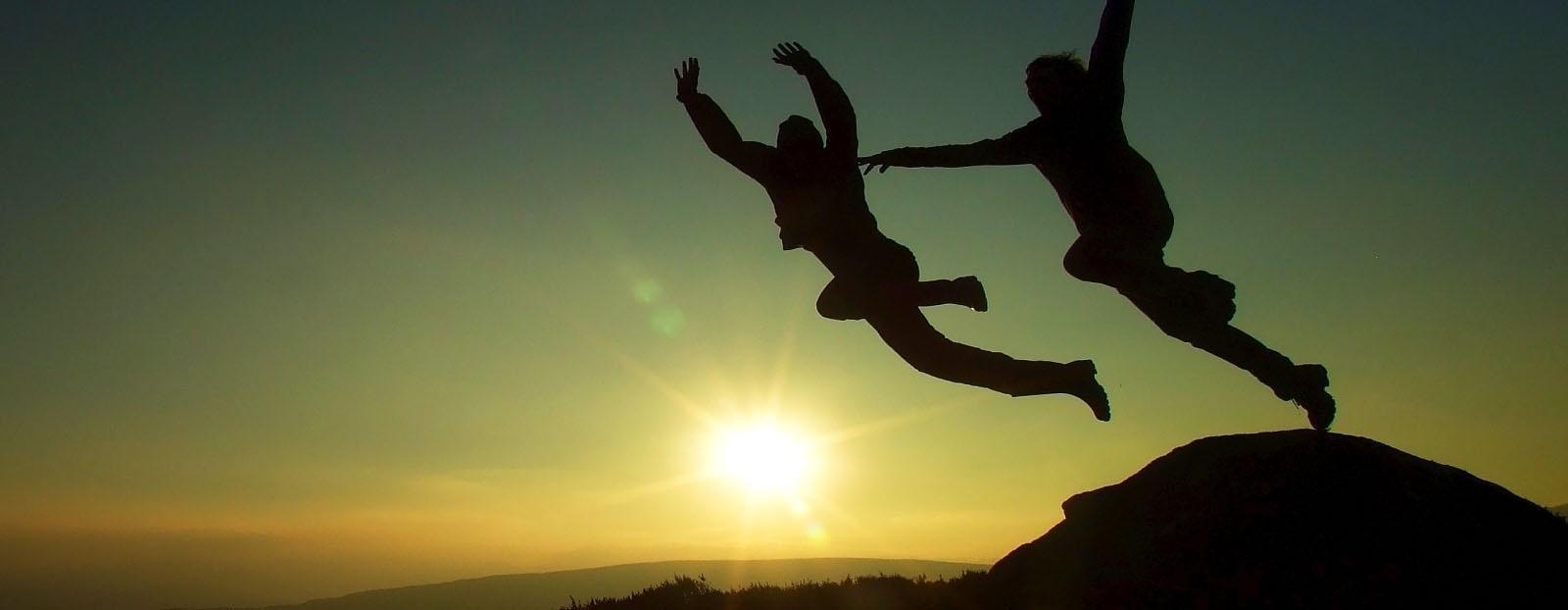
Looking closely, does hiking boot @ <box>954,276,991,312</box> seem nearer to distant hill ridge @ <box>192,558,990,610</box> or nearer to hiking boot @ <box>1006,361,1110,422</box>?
hiking boot @ <box>1006,361,1110,422</box>

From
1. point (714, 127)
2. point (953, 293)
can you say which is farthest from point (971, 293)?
point (714, 127)

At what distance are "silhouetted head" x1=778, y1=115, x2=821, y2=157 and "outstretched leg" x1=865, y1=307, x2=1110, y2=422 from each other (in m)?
1.28

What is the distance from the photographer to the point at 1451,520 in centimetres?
626

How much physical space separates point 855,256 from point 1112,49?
93.0 inches

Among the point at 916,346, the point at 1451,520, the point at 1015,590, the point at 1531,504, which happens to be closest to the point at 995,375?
the point at 916,346

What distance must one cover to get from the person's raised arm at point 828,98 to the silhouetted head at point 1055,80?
146 centimetres

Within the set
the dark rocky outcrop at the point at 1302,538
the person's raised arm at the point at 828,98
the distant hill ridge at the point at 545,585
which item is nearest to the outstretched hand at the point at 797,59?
the person's raised arm at the point at 828,98

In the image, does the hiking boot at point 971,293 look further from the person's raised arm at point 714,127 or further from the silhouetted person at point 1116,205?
the person's raised arm at point 714,127

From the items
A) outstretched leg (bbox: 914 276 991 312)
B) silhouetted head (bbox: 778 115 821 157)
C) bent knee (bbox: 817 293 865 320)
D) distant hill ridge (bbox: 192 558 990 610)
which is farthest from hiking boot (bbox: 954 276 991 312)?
distant hill ridge (bbox: 192 558 990 610)

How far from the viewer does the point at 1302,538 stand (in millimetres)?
6078

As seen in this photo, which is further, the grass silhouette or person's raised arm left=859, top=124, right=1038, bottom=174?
the grass silhouette

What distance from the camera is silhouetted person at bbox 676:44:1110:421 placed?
7.27 m

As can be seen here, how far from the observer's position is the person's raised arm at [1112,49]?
721 cm

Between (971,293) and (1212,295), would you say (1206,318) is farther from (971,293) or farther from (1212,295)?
(971,293)
